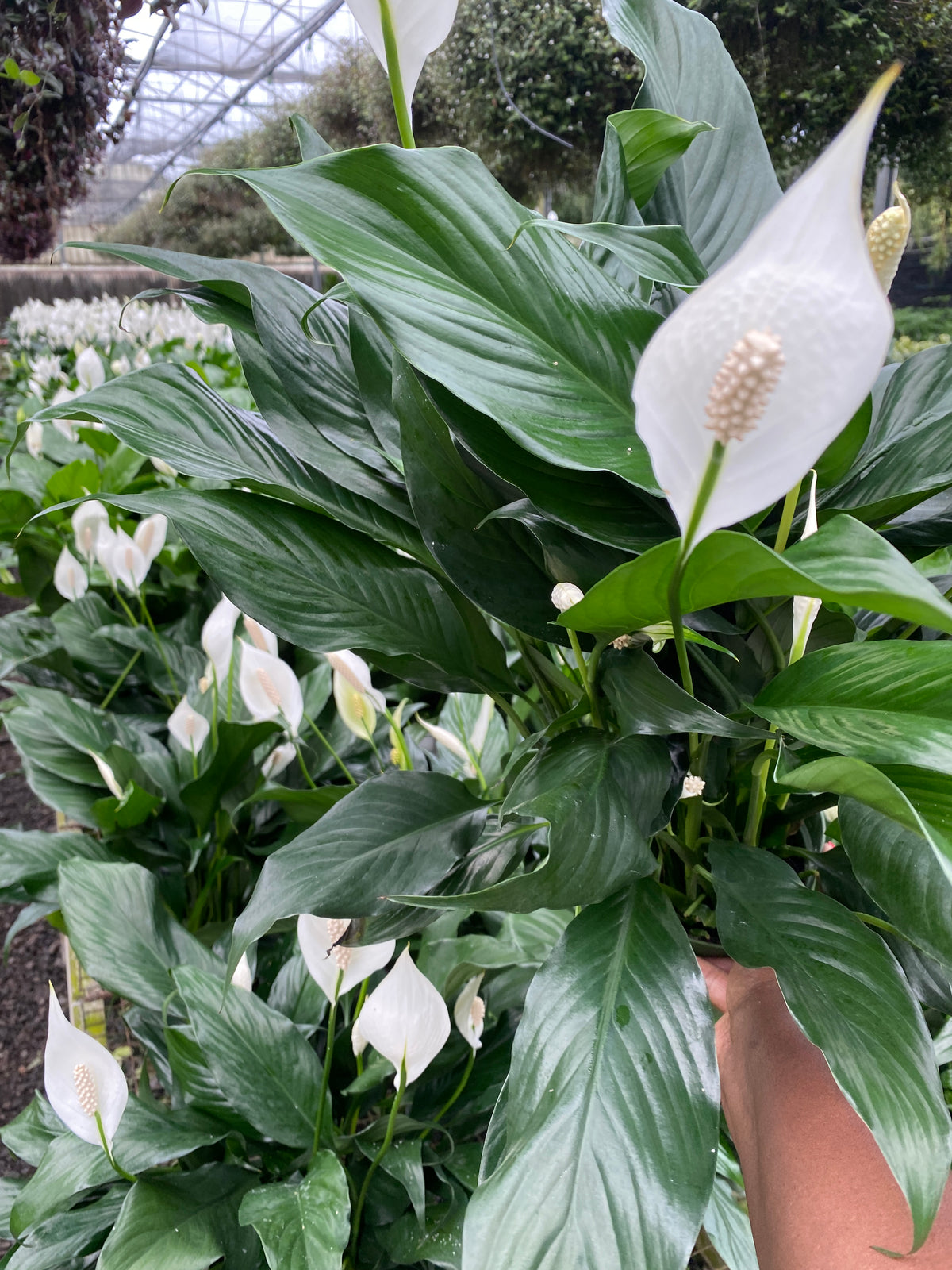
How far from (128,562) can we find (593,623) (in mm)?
944

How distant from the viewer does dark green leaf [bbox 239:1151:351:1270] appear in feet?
1.85

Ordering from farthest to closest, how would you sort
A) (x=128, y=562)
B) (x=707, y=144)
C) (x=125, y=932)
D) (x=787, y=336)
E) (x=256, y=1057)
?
(x=128, y=562) → (x=125, y=932) → (x=256, y=1057) → (x=707, y=144) → (x=787, y=336)

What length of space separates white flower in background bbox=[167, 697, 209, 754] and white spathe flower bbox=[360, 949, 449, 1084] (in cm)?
56

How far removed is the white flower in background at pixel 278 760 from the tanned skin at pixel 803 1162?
631 millimetres

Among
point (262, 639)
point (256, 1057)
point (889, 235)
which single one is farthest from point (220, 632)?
point (889, 235)

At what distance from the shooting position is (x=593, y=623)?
36cm

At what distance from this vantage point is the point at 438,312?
1.18ft

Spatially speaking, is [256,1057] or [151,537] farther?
[151,537]

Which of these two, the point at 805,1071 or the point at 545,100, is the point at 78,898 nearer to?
the point at 805,1071

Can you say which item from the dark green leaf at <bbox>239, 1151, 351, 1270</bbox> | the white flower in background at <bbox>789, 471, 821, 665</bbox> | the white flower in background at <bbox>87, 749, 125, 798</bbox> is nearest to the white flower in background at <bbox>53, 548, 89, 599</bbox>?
the white flower in background at <bbox>87, 749, 125, 798</bbox>

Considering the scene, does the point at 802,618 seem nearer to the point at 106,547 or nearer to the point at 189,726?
the point at 189,726

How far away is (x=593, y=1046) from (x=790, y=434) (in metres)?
0.27

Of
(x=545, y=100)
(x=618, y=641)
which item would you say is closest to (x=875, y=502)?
(x=618, y=641)

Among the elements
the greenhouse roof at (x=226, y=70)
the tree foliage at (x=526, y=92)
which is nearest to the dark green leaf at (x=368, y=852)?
the tree foliage at (x=526, y=92)
